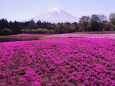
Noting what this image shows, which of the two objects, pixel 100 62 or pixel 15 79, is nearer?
pixel 15 79

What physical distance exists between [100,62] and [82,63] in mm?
1824

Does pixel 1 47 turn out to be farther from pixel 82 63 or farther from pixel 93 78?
pixel 93 78

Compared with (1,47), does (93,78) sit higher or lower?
lower

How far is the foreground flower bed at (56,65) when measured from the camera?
14.9 m

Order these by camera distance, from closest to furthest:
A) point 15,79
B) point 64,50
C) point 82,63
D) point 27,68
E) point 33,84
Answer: point 33,84, point 15,79, point 27,68, point 82,63, point 64,50

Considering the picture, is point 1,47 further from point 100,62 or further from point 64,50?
point 100,62

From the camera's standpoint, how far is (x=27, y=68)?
16.7 meters

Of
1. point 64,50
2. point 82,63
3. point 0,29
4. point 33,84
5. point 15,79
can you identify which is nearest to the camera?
point 33,84

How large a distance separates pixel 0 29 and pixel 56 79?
83330mm

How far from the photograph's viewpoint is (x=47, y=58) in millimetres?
19125

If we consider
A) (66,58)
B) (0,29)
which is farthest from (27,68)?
(0,29)

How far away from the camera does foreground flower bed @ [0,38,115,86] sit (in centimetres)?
1487

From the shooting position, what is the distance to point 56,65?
57.9 ft

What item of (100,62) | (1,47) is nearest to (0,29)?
(1,47)
